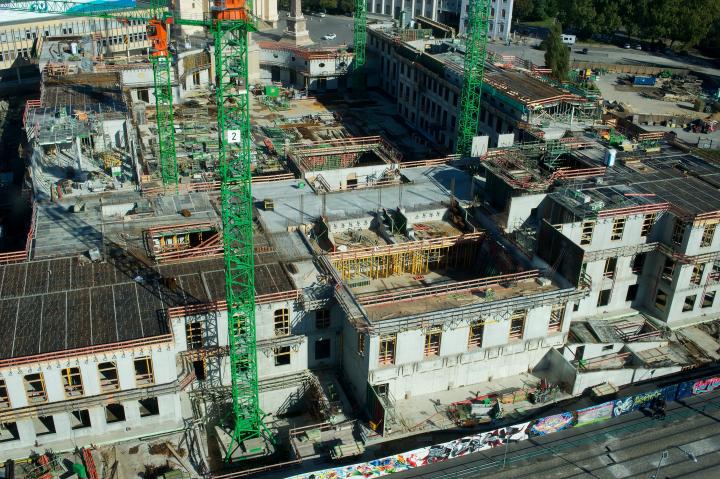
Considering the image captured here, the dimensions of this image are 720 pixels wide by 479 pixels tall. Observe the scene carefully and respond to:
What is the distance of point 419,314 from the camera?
169ft

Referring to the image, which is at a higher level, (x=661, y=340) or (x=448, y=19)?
(x=448, y=19)

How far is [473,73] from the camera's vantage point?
93.6 m

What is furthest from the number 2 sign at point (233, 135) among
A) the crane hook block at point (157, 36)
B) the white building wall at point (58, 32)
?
the white building wall at point (58, 32)

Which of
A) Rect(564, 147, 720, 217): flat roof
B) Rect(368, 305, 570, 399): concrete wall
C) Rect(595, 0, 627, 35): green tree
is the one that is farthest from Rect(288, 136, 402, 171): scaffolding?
Rect(595, 0, 627, 35): green tree

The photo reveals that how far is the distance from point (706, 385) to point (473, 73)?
5199cm

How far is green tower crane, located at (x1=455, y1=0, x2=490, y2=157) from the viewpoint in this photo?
9256cm

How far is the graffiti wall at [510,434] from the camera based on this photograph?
4647 cm

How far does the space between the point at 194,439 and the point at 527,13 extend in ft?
584

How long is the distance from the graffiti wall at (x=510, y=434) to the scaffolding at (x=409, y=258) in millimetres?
18533

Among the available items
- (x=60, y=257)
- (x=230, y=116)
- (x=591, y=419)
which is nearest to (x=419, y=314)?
(x=591, y=419)

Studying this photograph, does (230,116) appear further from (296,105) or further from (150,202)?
(296,105)

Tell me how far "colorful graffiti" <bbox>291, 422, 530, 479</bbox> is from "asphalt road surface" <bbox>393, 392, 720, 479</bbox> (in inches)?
18.3

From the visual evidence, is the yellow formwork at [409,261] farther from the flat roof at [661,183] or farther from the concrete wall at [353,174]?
the concrete wall at [353,174]

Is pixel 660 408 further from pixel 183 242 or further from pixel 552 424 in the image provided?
pixel 183 242
